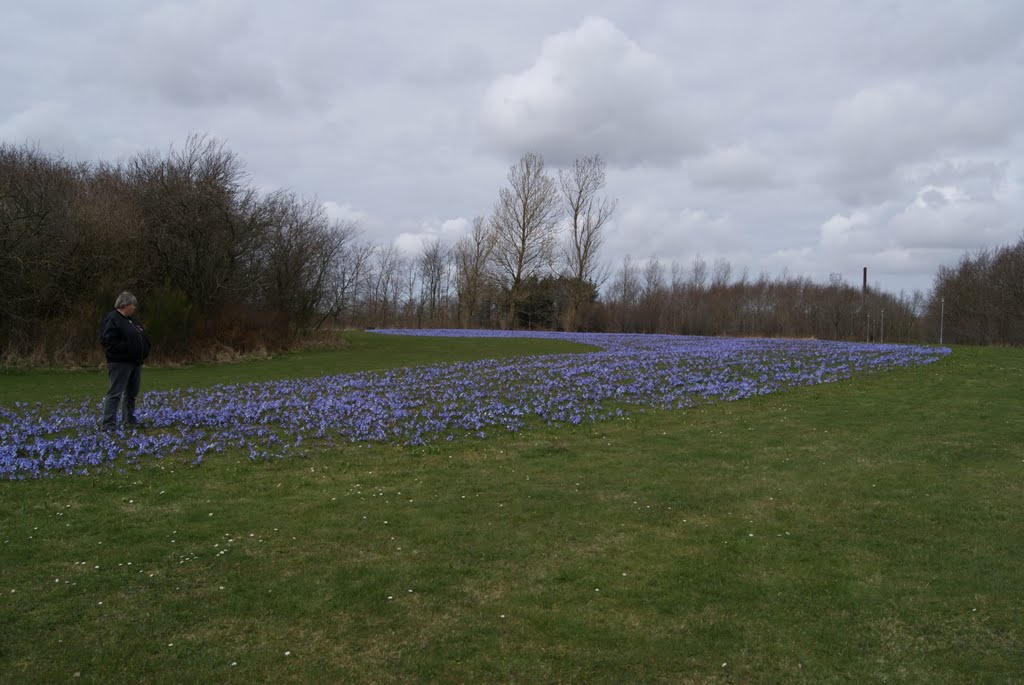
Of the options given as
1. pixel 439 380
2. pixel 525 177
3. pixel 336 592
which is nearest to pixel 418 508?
pixel 336 592

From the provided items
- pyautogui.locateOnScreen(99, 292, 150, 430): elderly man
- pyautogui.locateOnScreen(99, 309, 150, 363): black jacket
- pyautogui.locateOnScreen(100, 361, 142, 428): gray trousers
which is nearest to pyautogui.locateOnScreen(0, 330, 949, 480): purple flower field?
pyautogui.locateOnScreen(100, 361, 142, 428): gray trousers

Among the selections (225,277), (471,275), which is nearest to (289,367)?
(225,277)

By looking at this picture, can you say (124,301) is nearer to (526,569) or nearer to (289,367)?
(526,569)

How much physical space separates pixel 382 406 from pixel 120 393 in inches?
198

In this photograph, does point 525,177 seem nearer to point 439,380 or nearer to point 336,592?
point 439,380

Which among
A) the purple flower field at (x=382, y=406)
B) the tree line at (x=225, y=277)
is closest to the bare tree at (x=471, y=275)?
the tree line at (x=225, y=277)

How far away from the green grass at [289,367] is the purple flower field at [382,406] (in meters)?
2.22

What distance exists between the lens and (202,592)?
17.8 ft

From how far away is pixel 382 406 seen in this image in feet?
49.0

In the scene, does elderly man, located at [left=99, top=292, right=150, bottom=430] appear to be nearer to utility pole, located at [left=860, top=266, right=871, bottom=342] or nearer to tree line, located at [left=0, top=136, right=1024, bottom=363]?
tree line, located at [left=0, top=136, right=1024, bottom=363]

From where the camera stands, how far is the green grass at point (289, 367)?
1802cm

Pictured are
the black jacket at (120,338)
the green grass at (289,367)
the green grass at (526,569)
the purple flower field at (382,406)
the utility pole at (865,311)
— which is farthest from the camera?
the utility pole at (865,311)

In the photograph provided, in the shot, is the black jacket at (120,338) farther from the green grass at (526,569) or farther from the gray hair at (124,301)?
the green grass at (526,569)

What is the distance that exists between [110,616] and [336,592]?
1.60 meters
